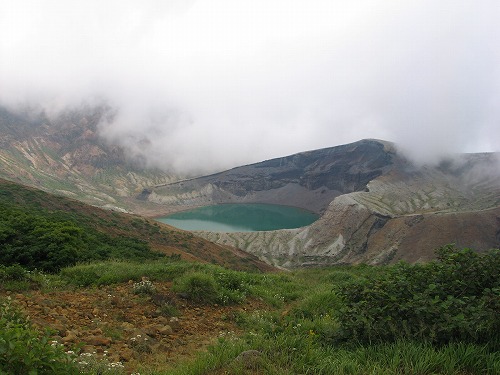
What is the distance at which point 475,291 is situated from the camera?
5.02 metres

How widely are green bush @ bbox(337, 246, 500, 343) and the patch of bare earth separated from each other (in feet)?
9.11

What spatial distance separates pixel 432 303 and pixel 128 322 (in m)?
5.57

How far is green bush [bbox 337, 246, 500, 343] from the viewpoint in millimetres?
4348

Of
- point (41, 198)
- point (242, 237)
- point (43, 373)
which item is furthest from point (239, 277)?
point (242, 237)

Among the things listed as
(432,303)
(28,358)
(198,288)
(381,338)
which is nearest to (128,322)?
(198,288)

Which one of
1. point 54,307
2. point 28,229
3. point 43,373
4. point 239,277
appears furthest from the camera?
point 28,229

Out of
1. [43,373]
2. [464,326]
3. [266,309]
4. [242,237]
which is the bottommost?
[242,237]

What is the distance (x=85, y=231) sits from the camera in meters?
22.3

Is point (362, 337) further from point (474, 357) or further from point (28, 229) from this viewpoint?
point (28, 229)

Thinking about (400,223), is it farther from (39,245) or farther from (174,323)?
(174,323)

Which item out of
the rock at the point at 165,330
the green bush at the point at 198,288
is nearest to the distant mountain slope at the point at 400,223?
the green bush at the point at 198,288

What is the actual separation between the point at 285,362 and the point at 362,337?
4.58ft

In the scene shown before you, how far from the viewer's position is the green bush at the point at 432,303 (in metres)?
4.35

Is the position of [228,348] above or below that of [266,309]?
above
